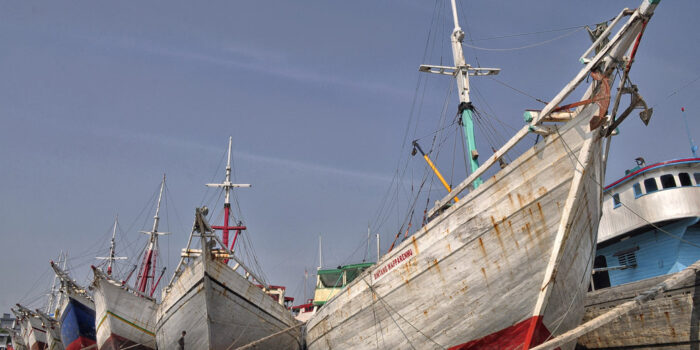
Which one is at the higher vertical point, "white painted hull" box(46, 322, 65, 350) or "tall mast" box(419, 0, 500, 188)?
"tall mast" box(419, 0, 500, 188)

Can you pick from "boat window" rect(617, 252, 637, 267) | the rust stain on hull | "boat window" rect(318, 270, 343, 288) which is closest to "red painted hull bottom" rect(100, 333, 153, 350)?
"boat window" rect(318, 270, 343, 288)

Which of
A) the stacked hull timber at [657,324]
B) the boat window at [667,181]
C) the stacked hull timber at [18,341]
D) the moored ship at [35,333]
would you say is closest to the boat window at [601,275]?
the boat window at [667,181]

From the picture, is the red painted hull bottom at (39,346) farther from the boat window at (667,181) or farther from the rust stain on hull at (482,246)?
the boat window at (667,181)

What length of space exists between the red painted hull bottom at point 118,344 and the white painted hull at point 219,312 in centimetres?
417

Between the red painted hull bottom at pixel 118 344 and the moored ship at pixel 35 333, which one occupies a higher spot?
the moored ship at pixel 35 333

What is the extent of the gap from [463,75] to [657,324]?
9.46 m

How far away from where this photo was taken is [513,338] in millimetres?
8703

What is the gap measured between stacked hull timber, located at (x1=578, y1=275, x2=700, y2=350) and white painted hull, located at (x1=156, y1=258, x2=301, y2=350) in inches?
375

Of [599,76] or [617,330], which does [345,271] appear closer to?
[617,330]

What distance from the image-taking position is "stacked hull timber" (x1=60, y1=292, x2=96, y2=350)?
21.5 m

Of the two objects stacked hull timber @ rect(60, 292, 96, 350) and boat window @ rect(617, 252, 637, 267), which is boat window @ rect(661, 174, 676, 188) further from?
stacked hull timber @ rect(60, 292, 96, 350)

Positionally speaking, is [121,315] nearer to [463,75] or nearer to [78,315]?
[78,315]

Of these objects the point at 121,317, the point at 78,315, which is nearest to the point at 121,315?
the point at 121,317

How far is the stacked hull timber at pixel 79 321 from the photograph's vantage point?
2145 cm
